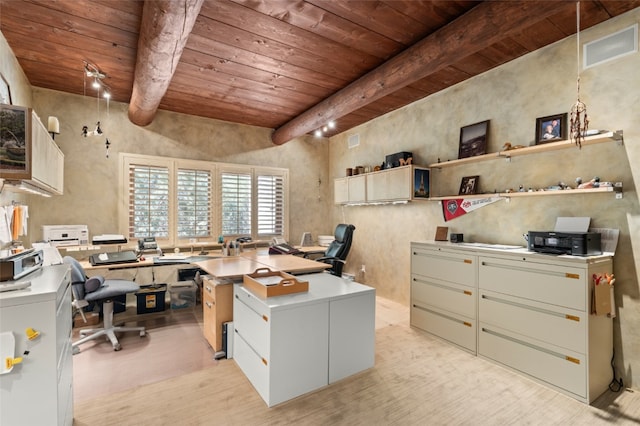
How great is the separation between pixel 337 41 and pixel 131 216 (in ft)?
12.0

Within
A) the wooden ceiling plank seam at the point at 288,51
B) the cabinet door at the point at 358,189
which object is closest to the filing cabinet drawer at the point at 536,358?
the cabinet door at the point at 358,189

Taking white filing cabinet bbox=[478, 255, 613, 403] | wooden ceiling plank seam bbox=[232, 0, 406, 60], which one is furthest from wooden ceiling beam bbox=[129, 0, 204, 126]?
white filing cabinet bbox=[478, 255, 613, 403]

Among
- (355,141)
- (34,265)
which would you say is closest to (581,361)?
(34,265)

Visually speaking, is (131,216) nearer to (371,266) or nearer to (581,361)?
(371,266)

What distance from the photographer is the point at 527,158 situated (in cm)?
299

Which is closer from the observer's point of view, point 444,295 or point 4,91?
point 4,91

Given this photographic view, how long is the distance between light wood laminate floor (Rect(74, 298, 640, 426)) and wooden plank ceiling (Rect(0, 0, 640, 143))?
2680 millimetres

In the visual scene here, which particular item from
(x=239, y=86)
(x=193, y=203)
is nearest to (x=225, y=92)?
(x=239, y=86)

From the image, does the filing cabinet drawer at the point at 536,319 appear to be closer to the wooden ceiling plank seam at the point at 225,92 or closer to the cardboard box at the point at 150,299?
the wooden ceiling plank seam at the point at 225,92

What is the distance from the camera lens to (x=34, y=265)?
6.14 ft

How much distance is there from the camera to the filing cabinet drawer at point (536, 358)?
2.22 meters

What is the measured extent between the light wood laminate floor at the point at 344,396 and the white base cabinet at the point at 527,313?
15 cm

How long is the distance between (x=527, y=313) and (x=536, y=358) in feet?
1.17

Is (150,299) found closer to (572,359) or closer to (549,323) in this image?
(549,323)
